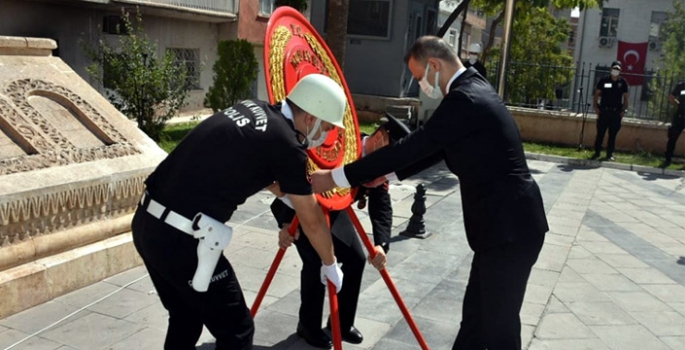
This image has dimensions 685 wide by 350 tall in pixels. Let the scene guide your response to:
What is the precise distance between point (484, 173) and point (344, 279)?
4.58ft

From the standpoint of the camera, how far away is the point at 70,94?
5.47 metres

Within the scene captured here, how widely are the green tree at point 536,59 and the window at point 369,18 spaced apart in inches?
148

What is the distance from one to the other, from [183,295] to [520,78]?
14.9 m

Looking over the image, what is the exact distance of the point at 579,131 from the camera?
1469cm

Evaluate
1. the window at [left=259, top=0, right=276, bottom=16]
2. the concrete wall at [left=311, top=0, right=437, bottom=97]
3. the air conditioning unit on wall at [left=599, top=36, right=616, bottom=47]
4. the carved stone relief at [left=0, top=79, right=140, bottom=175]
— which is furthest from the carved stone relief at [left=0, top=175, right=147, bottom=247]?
the air conditioning unit on wall at [left=599, top=36, right=616, bottom=47]

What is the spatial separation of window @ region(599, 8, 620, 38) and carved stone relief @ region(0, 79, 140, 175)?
36.0m

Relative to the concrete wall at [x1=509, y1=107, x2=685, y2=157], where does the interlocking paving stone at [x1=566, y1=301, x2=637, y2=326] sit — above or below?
below

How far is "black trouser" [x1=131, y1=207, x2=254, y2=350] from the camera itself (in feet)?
9.32

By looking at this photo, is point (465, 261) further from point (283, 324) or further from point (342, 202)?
point (342, 202)

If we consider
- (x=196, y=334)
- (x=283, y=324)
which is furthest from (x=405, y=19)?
(x=196, y=334)

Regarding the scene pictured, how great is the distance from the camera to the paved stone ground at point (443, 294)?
4.34 m

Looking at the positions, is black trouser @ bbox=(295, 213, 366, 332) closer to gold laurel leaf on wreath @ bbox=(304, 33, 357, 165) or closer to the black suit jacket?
gold laurel leaf on wreath @ bbox=(304, 33, 357, 165)

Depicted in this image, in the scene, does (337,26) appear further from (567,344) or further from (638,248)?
(567,344)

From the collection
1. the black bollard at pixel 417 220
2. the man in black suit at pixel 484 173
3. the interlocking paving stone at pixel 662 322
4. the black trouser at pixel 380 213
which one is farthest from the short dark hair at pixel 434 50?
the black bollard at pixel 417 220
